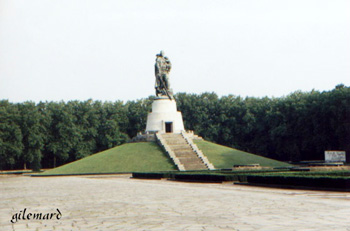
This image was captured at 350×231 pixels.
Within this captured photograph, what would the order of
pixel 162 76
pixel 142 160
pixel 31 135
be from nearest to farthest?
pixel 142 160
pixel 162 76
pixel 31 135

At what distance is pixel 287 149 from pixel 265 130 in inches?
267

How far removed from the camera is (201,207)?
16.3 metres

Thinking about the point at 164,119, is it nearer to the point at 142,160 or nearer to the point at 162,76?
the point at 162,76

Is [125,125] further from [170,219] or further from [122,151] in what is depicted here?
[170,219]

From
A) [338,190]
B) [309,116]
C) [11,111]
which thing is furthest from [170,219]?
[11,111]

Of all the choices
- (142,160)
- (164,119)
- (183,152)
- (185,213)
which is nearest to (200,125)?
(164,119)

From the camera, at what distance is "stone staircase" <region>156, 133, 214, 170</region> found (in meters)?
48.1

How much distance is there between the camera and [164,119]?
59750 millimetres

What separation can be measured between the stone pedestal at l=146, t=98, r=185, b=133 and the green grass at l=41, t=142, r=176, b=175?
16.2ft

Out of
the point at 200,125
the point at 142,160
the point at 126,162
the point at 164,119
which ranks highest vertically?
the point at 200,125

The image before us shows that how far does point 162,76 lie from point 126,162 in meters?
16.2

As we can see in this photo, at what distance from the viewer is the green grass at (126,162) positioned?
4784cm

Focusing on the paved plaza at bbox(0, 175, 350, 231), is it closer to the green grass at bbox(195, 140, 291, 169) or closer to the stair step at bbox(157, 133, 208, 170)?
the stair step at bbox(157, 133, 208, 170)

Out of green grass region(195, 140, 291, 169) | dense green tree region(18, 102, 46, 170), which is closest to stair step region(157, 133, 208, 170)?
green grass region(195, 140, 291, 169)
